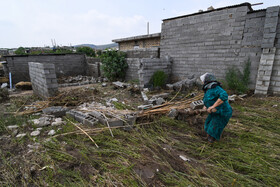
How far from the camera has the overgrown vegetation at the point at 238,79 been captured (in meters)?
5.82

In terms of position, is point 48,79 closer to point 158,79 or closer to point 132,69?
point 158,79

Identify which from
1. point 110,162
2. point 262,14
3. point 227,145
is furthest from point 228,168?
point 262,14

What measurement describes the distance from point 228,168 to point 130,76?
8.05 m

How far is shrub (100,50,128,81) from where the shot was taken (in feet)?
32.0

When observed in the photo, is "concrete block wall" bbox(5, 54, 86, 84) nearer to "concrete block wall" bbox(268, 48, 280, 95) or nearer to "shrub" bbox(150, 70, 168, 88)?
"shrub" bbox(150, 70, 168, 88)

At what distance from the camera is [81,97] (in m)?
5.85

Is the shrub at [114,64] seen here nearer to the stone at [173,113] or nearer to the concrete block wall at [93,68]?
the concrete block wall at [93,68]

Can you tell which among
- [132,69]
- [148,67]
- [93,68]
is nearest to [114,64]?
[132,69]

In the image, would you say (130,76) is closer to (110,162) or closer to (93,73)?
(93,73)

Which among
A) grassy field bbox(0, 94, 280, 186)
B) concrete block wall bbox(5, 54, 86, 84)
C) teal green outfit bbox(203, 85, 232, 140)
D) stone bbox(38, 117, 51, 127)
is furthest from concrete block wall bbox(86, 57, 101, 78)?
teal green outfit bbox(203, 85, 232, 140)

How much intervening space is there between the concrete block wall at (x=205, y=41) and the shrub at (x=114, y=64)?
274 centimetres

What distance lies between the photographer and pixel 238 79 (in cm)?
605

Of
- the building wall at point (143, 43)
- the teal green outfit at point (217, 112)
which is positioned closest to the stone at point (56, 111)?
the teal green outfit at point (217, 112)

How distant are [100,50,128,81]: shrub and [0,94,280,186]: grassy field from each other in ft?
21.4
